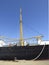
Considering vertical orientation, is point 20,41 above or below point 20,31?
below

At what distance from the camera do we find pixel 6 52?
16125mm

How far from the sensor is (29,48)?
15617 mm

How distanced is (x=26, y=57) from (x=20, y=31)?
36.9 feet

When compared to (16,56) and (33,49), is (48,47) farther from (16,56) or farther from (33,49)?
(16,56)

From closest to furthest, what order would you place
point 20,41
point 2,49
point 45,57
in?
1. point 45,57
2. point 2,49
3. point 20,41

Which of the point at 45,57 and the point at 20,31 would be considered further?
the point at 20,31

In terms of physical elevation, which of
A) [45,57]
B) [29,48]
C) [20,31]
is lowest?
[45,57]

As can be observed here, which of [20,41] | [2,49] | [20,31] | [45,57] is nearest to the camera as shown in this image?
[45,57]

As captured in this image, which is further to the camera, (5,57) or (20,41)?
(20,41)

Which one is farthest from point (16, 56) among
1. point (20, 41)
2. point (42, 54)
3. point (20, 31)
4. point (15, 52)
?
point (20, 31)

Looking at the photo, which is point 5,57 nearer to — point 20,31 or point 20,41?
point 20,41

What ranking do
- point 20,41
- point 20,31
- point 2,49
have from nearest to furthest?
point 2,49 < point 20,41 < point 20,31

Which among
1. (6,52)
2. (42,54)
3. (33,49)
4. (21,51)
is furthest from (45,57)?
(6,52)

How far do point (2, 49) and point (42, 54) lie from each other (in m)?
4.36
